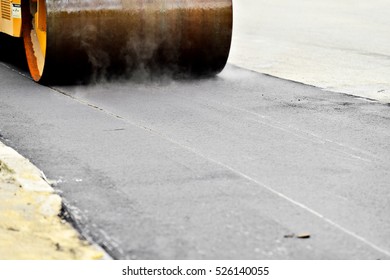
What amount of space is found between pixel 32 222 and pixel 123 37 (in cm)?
460

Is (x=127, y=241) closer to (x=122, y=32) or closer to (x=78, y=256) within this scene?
(x=78, y=256)

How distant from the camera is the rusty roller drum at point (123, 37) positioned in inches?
332

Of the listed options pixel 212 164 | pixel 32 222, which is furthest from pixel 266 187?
pixel 32 222

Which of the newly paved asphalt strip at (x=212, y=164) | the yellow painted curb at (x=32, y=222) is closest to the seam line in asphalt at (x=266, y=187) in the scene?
the newly paved asphalt strip at (x=212, y=164)

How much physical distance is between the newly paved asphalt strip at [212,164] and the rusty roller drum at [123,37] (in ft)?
1.00

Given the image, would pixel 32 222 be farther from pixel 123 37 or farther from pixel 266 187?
pixel 123 37

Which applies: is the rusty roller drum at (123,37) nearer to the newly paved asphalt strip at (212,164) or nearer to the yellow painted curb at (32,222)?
the newly paved asphalt strip at (212,164)

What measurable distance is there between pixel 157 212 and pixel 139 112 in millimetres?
2947

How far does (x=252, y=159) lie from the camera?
224 inches

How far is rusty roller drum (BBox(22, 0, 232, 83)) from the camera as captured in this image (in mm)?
8430

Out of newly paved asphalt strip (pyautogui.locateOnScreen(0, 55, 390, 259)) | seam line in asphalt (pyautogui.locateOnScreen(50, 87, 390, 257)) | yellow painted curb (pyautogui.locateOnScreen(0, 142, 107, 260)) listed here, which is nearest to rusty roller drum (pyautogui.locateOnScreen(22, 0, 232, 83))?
newly paved asphalt strip (pyautogui.locateOnScreen(0, 55, 390, 259))

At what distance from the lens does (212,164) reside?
554cm

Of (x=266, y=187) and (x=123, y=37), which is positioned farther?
(x=123, y=37)

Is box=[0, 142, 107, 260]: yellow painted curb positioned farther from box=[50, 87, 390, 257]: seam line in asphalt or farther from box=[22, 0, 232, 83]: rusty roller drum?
box=[22, 0, 232, 83]: rusty roller drum
